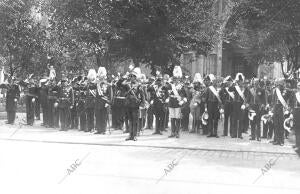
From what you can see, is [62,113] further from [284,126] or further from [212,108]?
[284,126]

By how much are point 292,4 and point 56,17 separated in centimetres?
1077

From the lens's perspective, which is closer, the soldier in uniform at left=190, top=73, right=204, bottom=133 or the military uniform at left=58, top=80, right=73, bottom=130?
the soldier in uniform at left=190, top=73, right=204, bottom=133

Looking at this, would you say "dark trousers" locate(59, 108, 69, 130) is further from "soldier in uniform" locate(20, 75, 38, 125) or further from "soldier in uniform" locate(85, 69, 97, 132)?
"soldier in uniform" locate(20, 75, 38, 125)

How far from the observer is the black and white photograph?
9180 mm

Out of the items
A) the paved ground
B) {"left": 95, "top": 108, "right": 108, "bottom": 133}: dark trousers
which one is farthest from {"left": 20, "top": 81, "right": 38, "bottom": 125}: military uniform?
{"left": 95, "top": 108, "right": 108, "bottom": 133}: dark trousers

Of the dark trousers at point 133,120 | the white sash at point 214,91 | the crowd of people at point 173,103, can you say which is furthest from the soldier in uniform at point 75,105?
the white sash at point 214,91

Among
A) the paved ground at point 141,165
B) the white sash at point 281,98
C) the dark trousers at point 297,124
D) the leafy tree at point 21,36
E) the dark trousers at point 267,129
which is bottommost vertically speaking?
the paved ground at point 141,165

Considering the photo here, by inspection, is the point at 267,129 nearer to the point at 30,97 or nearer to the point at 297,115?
the point at 297,115

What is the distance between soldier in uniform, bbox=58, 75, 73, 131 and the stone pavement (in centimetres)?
38

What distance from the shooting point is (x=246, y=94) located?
16062mm

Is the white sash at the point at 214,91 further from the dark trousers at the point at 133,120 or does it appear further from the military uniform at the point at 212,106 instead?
the dark trousers at the point at 133,120

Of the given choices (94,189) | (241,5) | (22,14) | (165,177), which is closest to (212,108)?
(241,5)

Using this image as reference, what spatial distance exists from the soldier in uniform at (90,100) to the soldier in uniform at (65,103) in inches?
28.9

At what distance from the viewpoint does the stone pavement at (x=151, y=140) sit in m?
13.6
